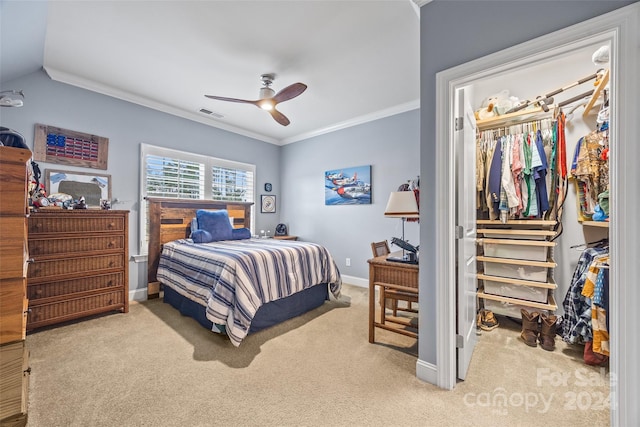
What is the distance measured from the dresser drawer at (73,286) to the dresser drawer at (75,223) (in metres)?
0.48

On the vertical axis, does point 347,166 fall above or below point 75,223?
above

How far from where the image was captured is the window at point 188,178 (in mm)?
3572

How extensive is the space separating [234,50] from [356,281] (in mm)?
3392

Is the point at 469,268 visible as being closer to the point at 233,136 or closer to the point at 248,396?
the point at 248,396

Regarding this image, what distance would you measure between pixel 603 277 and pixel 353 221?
2.85m

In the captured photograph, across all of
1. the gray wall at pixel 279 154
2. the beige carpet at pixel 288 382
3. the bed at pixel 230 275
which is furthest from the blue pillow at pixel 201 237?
the beige carpet at pixel 288 382

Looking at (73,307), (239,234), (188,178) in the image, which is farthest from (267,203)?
(73,307)

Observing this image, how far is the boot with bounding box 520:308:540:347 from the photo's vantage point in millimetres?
2264

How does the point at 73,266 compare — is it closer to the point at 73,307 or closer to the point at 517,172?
the point at 73,307

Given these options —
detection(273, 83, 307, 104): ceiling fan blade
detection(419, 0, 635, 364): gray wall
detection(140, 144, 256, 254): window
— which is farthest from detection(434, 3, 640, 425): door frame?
detection(140, 144, 256, 254): window

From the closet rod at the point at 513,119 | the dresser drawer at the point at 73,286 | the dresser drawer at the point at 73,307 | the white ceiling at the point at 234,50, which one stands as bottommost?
the dresser drawer at the point at 73,307

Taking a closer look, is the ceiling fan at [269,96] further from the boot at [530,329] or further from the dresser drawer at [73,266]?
the boot at [530,329]

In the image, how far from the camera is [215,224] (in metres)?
3.64

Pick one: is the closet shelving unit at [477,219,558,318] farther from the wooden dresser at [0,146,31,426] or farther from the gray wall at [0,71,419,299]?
the wooden dresser at [0,146,31,426]
